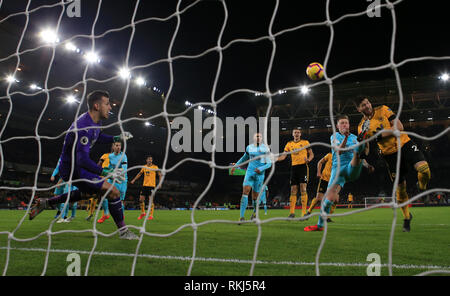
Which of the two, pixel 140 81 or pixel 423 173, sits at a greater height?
pixel 140 81

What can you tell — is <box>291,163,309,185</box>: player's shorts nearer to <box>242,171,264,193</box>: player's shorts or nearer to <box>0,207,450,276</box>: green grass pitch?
<box>242,171,264,193</box>: player's shorts

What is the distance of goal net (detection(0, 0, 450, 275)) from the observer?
8.80 ft

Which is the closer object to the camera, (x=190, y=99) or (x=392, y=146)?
(x=392, y=146)

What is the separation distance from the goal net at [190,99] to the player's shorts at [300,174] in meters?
1.07

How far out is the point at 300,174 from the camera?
25.9 ft

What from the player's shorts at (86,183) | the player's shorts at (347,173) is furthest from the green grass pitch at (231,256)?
the player's shorts at (347,173)

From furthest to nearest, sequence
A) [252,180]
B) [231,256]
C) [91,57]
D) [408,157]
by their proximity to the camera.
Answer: [252,180]
[408,157]
[91,57]
[231,256]

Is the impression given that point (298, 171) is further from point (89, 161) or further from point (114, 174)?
point (114, 174)

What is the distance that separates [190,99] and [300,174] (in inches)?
934

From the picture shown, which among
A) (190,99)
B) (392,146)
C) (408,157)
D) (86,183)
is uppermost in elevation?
(190,99)

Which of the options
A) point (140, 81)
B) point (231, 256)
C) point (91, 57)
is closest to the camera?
point (231, 256)


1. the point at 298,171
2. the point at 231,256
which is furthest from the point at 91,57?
the point at 298,171

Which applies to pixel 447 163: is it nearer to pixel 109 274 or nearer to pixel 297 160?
pixel 297 160

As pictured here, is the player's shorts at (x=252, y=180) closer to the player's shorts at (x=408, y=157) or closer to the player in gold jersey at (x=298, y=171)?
the player in gold jersey at (x=298, y=171)
